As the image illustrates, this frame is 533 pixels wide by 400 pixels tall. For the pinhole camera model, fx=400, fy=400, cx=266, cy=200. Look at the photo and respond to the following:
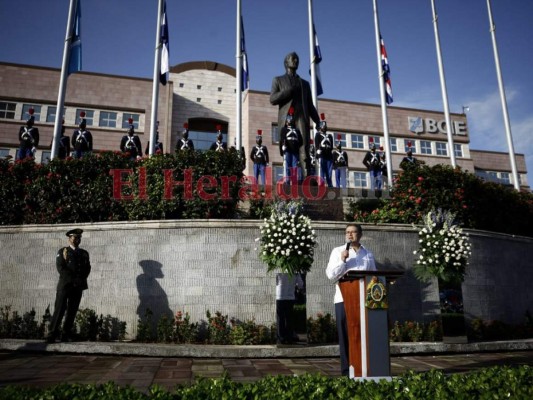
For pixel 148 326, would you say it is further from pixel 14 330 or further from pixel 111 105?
pixel 111 105

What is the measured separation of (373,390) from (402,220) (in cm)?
898

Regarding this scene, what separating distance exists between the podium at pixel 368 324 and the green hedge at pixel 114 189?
611cm

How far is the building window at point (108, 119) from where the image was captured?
2852 centimetres

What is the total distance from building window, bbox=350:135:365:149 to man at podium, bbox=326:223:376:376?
2867cm

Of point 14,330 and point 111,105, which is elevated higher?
point 111,105

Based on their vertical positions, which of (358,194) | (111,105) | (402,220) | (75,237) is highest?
(111,105)

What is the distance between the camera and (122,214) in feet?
34.4

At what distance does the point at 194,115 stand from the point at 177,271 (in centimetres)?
2396

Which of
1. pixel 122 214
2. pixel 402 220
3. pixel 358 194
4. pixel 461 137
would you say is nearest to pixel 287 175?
pixel 358 194

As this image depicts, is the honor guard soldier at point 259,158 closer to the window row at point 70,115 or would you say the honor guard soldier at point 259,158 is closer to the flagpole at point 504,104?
the flagpole at point 504,104

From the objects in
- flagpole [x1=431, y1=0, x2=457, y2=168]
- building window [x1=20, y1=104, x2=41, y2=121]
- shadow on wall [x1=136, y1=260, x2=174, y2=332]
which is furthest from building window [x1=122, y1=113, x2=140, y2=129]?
shadow on wall [x1=136, y1=260, x2=174, y2=332]

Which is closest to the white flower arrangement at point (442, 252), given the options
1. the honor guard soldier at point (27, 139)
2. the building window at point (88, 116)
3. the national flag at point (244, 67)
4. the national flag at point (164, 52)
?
the national flag at point (244, 67)

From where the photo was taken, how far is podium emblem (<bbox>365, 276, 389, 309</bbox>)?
4.33 m

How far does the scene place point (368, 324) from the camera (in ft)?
14.1
